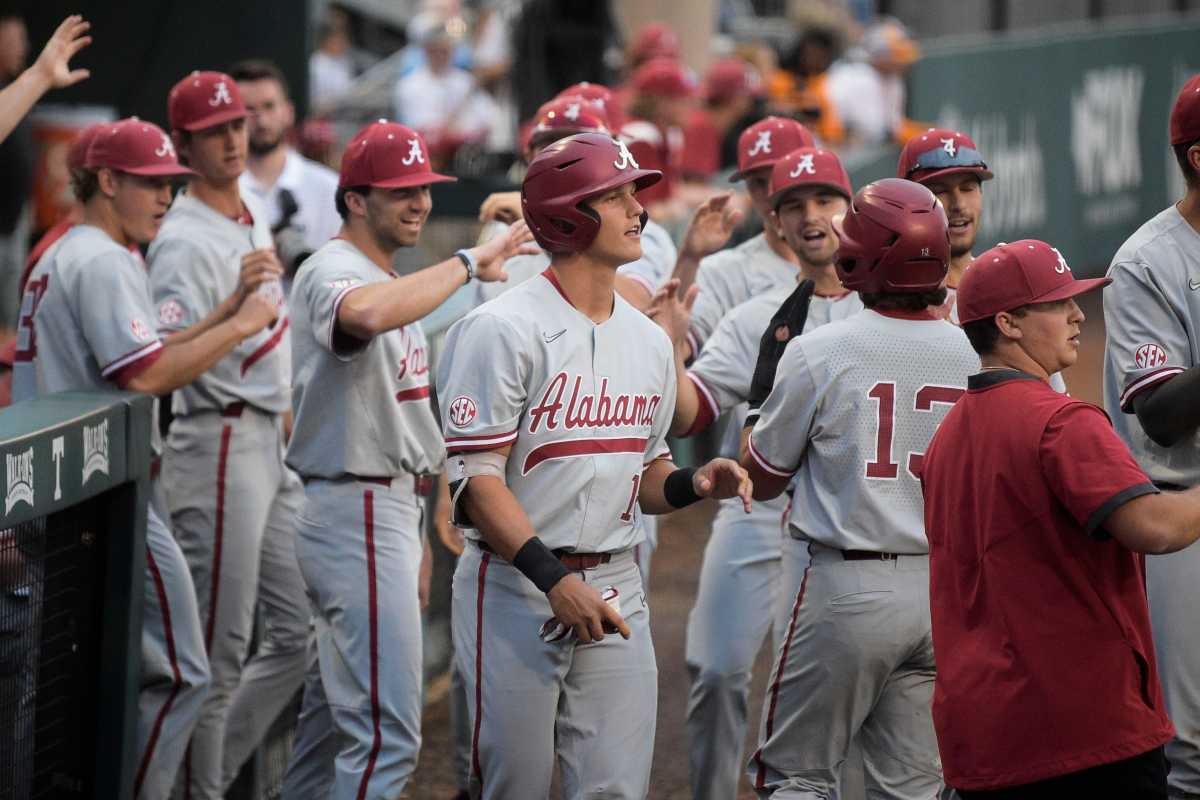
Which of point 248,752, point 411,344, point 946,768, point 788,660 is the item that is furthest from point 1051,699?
point 248,752

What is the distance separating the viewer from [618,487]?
415 cm

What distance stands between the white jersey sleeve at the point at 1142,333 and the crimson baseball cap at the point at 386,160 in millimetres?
1954

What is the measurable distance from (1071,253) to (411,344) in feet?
45.4

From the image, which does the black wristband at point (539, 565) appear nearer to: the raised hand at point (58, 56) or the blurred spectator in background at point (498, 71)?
the raised hand at point (58, 56)

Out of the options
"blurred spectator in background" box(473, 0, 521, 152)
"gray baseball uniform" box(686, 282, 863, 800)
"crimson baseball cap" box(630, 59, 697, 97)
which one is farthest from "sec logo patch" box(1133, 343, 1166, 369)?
"blurred spectator in background" box(473, 0, 521, 152)

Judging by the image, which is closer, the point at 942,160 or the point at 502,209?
the point at 942,160

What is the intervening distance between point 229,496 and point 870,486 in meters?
2.50

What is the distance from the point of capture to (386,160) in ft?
16.9

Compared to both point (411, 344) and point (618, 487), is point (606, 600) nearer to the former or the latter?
point (618, 487)

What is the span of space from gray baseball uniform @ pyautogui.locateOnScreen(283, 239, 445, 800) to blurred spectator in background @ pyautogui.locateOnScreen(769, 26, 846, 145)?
28.9 ft

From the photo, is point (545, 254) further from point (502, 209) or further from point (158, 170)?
point (158, 170)

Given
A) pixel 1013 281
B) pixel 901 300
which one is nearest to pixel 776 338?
pixel 901 300

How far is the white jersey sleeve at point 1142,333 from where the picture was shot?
4.50 meters

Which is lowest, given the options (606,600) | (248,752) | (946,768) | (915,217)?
(248,752)
